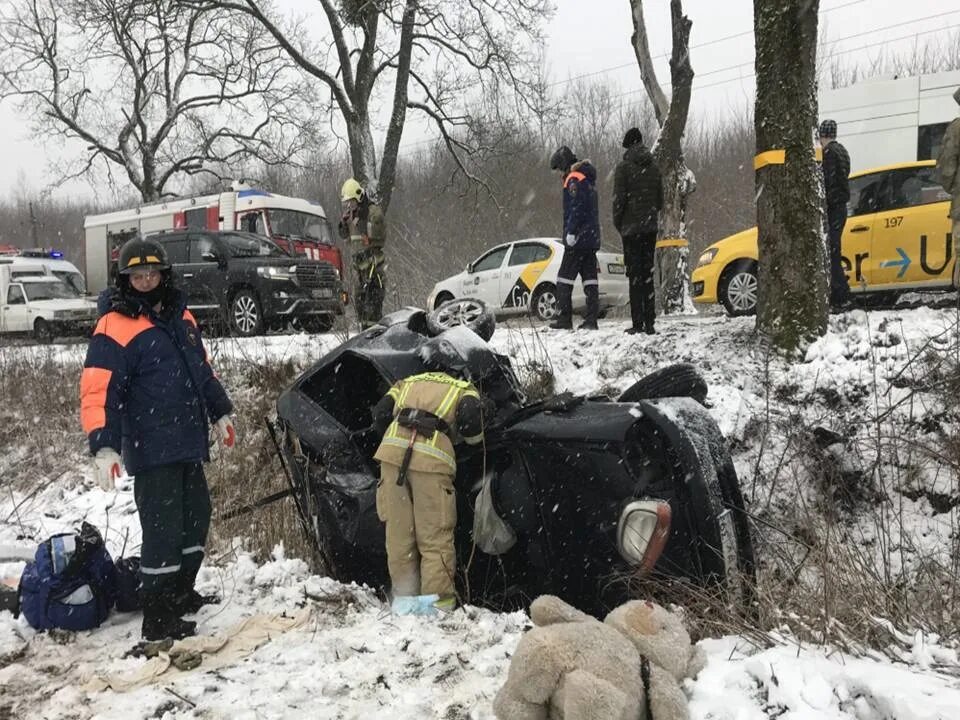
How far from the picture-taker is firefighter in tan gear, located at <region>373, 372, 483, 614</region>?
11.0 ft

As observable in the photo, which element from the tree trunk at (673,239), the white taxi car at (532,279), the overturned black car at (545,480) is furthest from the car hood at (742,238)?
the overturned black car at (545,480)

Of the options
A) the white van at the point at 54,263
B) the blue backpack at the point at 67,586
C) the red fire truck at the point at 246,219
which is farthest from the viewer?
the white van at the point at 54,263

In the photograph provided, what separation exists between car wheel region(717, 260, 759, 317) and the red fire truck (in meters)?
7.79

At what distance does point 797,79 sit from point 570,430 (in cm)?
431

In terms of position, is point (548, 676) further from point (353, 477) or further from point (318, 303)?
point (318, 303)

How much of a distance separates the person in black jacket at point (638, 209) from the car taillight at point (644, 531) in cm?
433

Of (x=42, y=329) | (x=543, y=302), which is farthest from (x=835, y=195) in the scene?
(x=42, y=329)

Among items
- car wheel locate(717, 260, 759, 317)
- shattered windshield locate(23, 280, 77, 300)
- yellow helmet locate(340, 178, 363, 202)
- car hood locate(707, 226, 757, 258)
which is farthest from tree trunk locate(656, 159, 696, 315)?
shattered windshield locate(23, 280, 77, 300)

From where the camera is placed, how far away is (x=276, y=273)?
10.5m

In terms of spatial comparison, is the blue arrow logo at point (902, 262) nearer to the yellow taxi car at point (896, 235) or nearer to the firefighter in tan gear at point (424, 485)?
the yellow taxi car at point (896, 235)

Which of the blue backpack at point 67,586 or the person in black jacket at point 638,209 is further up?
the person in black jacket at point 638,209

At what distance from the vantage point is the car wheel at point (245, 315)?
10.5 meters

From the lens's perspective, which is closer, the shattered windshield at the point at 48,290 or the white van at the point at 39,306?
the white van at the point at 39,306

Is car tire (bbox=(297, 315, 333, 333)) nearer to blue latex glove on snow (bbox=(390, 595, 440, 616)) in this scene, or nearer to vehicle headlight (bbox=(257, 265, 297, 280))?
vehicle headlight (bbox=(257, 265, 297, 280))
